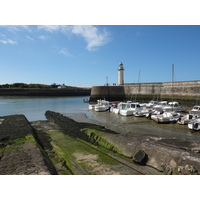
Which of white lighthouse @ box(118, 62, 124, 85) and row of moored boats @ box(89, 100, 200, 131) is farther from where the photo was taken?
white lighthouse @ box(118, 62, 124, 85)

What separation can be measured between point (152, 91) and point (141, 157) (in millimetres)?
32829

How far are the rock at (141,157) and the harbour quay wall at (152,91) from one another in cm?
1704

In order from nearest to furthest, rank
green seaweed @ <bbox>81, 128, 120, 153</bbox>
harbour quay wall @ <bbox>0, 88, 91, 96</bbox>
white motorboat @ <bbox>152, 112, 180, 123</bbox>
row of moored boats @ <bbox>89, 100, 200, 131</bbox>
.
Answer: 1. green seaweed @ <bbox>81, 128, 120, 153</bbox>
2. row of moored boats @ <bbox>89, 100, 200, 131</bbox>
3. white motorboat @ <bbox>152, 112, 180, 123</bbox>
4. harbour quay wall @ <bbox>0, 88, 91, 96</bbox>

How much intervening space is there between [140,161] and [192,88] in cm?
2691

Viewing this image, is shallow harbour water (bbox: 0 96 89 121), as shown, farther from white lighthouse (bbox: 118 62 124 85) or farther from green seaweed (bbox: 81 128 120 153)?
white lighthouse (bbox: 118 62 124 85)

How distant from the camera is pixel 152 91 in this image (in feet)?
121

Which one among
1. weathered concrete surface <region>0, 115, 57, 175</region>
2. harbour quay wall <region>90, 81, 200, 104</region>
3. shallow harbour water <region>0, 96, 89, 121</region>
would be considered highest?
harbour quay wall <region>90, 81, 200, 104</region>

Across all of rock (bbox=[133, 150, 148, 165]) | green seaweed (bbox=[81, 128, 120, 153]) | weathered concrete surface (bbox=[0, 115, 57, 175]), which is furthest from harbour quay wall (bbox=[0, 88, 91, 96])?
rock (bbox=[133, 150, 148, 165])

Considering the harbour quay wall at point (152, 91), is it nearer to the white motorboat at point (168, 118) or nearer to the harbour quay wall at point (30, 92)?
the white motorboat at point (168, 118)

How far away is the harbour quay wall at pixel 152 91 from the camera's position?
91.4 feet

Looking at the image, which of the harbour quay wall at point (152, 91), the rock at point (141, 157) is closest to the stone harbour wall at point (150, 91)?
the harbour quay wall at point (152, 91)

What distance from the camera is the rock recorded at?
5.75 metres

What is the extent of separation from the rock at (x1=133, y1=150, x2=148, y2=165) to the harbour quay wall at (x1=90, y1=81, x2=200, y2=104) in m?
17.0

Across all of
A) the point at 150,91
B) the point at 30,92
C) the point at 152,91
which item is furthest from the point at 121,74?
the point at 30,92
